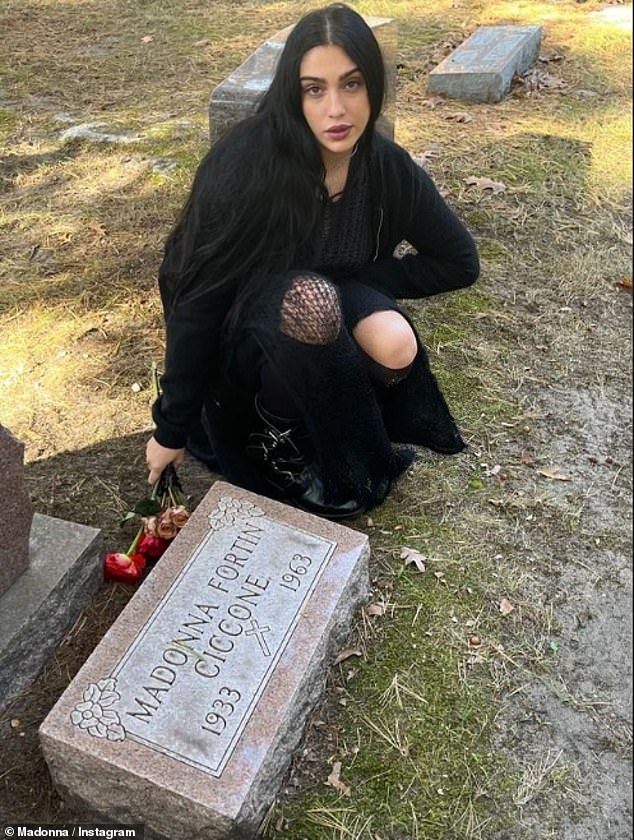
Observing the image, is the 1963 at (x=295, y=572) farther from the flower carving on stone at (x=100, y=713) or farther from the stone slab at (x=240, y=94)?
the stone slab at (x=240, y=94)

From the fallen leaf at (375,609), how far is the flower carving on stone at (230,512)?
0.39 m

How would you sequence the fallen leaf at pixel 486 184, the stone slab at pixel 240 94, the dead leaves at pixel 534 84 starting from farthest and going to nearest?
1. the dead leaves at pixel 534 84
2. the fallen leaf at pixel 486 184
3. the stone slab at pixel 240 94

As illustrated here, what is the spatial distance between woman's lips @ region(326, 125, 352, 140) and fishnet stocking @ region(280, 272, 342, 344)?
349 mm

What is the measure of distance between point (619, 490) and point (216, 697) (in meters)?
1.48

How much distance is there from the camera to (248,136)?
2.11m

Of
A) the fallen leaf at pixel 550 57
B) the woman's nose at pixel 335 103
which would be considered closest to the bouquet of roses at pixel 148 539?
the woman's nose at pixel 335 103

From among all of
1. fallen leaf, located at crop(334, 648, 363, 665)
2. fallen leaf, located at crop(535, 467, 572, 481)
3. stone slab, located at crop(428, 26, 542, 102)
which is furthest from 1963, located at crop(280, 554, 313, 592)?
stone slab, located at crop(428, 26, 542, 102)

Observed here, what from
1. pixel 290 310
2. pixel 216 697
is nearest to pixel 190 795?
pixel 216 697

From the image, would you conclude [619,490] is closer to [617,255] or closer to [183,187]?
[617,255]

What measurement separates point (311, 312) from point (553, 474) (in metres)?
1.09

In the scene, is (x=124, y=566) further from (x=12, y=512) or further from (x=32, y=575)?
(x=12, y=512)

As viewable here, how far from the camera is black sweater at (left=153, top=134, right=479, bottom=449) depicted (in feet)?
7.26

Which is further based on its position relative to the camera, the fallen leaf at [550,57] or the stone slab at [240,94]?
the fallen leaf at [550,57]

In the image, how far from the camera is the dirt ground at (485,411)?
199 centimetres
